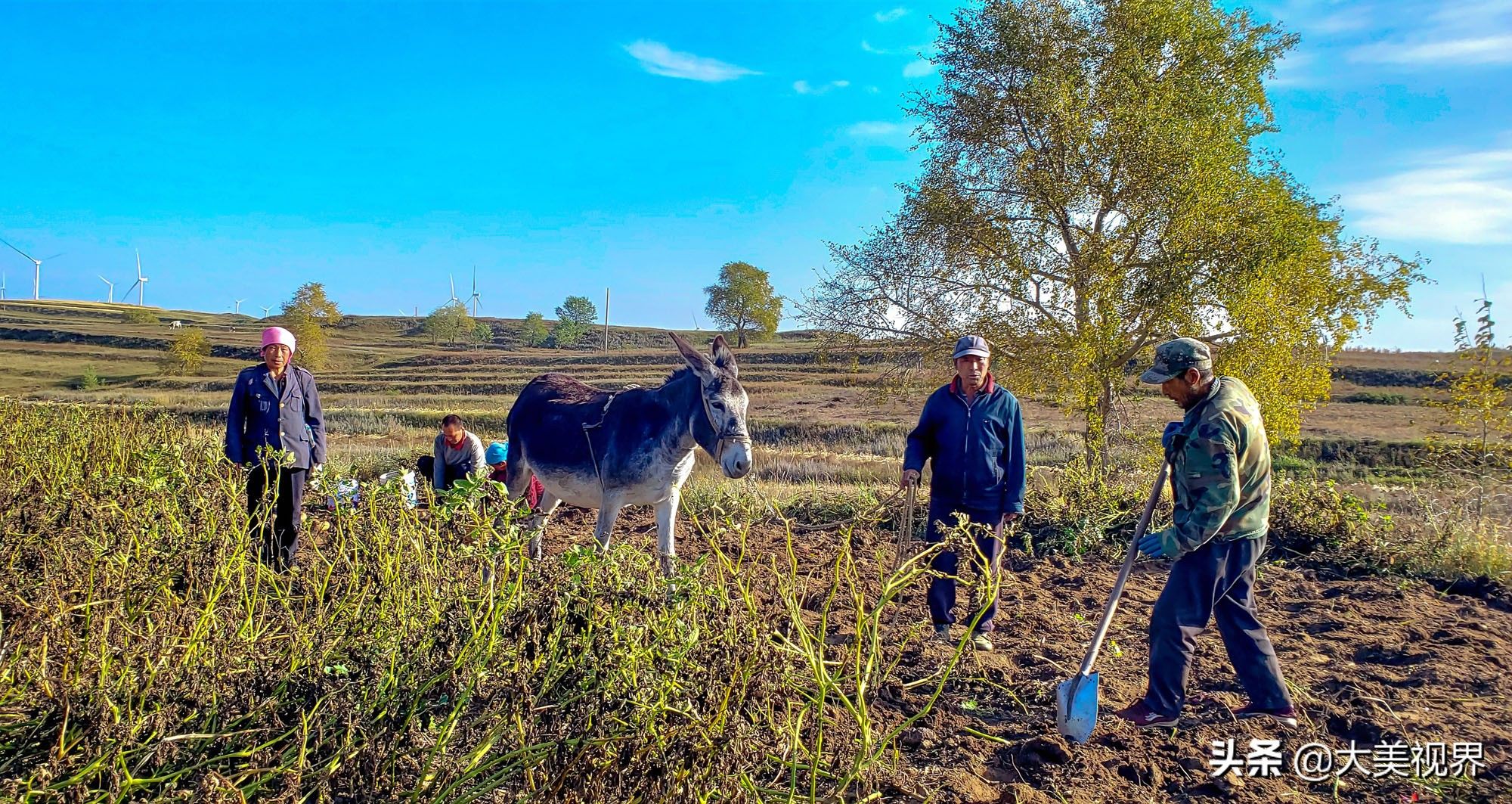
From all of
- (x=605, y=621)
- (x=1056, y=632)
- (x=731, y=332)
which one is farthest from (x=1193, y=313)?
(x=731, y=332)

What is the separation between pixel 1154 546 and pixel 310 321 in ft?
197

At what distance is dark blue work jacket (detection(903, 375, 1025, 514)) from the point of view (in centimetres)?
544

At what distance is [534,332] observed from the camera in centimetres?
9012

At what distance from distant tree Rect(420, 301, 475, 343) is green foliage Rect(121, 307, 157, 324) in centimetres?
2854

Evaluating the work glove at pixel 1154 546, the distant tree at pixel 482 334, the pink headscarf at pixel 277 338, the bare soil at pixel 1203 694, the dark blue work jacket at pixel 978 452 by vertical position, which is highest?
the distant tree at pixel 482 334

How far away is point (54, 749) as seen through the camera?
6.84 feet

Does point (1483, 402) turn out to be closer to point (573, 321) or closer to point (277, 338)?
point (277, 338)

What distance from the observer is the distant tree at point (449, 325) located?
88.4 meters

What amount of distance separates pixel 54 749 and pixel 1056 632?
516cm

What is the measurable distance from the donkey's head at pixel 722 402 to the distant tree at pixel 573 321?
84.8 metres

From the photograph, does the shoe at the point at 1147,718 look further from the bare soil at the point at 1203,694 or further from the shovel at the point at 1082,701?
the shovel at the point at 1082,701

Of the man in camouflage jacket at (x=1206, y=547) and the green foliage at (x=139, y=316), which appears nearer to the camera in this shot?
the man in camouflage jacket at (x=1206, y=547)

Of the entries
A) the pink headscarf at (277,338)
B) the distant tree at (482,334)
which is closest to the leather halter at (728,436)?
the pink headscarf at (277,338)

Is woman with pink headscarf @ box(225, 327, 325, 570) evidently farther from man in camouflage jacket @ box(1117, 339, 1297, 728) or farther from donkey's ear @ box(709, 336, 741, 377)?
man in camouflage jacket @ box(1117, 339, 1297, 728)
